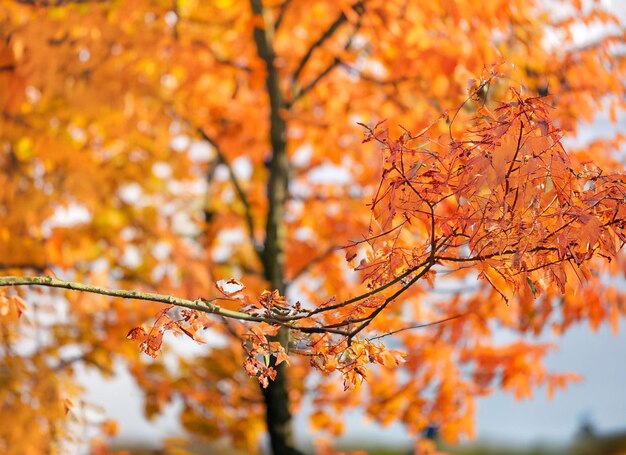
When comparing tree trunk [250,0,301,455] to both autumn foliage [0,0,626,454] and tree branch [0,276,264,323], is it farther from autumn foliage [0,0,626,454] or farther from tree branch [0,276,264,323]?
tree branch [0,276,264,323]

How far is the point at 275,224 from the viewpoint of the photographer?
741cm

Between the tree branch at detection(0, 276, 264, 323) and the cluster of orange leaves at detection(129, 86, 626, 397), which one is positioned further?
the tree branch at detection(0, 276, 264, 323)

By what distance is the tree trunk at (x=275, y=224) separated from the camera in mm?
7117

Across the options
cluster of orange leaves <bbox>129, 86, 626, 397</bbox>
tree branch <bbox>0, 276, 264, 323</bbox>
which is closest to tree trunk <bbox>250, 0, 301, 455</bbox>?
cluster of orange leaves <bbox>129, 86, 626, 397</bbox>

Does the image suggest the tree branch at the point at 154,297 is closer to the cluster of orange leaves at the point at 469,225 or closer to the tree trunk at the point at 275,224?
the cluster of orange leaves at the point at 469,225

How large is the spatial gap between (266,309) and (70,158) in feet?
15.5

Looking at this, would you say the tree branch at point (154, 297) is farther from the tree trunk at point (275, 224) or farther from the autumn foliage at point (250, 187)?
the tree trunk at point (275, 224)

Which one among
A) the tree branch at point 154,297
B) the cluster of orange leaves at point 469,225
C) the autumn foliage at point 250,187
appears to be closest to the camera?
the cluster of orange leaves at point 469,225

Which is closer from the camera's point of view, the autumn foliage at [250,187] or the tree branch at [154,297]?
the tree branch at [154,297]

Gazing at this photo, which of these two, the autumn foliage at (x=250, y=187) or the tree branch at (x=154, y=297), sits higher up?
the autumn foliage at (x=250, y=187)

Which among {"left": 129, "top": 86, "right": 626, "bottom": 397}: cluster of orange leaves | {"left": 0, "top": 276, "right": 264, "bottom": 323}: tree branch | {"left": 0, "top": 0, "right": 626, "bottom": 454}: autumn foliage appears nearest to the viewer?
{"left": 129, "top": 86, "right": 626, "bottom": 397}: cluster of orange leaves

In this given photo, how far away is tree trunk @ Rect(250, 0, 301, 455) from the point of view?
7.12m

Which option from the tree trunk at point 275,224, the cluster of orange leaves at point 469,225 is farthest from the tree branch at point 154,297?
the tree trunk at point 275,224

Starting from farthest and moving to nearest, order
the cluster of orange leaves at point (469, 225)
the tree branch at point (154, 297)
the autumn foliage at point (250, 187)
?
the autumn foliage at point (250, 187), the tree branch at point (154, 297), the cluster of orange leaves at point (469, 225)
